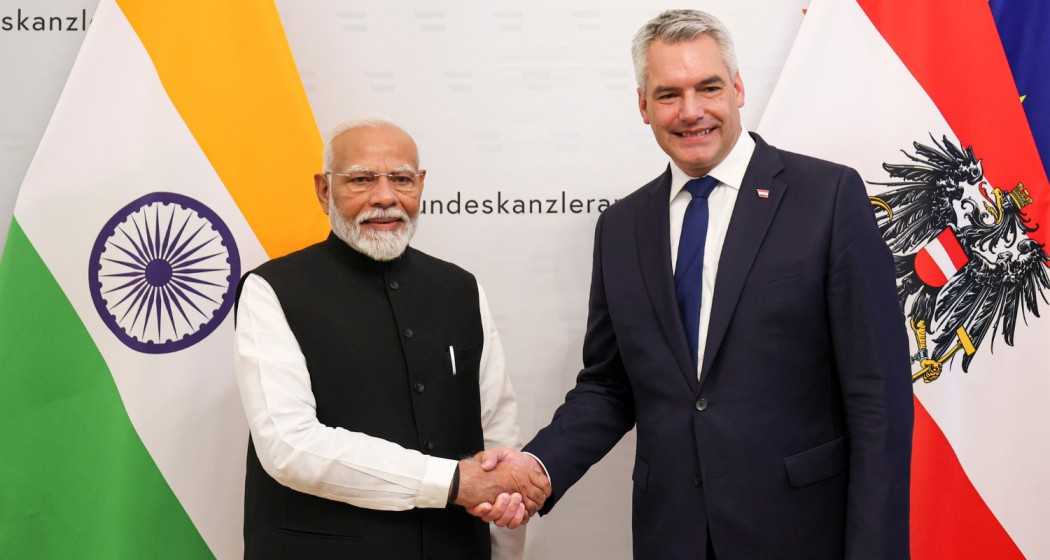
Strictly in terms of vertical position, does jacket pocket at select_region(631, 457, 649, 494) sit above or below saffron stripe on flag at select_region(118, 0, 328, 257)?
below

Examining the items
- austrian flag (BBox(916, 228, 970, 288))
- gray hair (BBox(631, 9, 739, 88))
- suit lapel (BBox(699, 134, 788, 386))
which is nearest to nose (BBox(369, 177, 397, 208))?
gray hair (BBox(631, 9, 739, 88))

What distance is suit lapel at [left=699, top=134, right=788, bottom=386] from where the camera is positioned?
78.0 inches

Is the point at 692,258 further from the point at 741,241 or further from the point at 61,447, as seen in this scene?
the point at 61,447

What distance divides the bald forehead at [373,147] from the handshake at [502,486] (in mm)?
784

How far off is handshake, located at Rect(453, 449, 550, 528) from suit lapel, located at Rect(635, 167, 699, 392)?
1.80 feet

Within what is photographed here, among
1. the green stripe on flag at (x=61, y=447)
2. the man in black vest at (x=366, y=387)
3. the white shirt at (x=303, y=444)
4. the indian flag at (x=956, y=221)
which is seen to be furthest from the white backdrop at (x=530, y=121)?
the green stripe on flag at (x=61, y=447)

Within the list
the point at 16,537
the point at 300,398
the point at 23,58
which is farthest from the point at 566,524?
the point at 23,58

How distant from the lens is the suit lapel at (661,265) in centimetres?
203

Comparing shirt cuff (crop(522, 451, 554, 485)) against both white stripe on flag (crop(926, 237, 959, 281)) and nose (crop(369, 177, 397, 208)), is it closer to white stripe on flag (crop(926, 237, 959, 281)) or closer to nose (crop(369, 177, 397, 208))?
nose (crop(369, 177, 397, 208))

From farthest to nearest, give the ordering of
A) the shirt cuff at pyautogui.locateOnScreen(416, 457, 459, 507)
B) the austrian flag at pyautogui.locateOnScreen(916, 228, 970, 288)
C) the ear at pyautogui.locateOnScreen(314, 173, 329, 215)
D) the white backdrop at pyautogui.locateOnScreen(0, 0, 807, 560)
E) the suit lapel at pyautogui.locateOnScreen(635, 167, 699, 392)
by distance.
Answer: the white backdrop at pyautogui.locateOnScreen(0, 0, 807, 560) → the austrian flag at pyautogui.locateOnScreen(916, 228, 970, 288) → the ear at pyautogui.locateOnScreen(314, 173, 329, 215) → the shirt cuff at pyautogui.locateOnScreen(416, 457, 459, 507) → the suit lapel at pyautogui.locateOnScreen(635, 167, 699, 392)

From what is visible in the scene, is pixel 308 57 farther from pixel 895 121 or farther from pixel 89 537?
pixel 895 121

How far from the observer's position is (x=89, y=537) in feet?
8.30

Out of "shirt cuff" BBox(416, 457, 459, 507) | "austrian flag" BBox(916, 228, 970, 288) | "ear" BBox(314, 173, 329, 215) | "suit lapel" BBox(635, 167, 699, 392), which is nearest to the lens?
"suit lapel" BBox(635, 167, 699, 392)

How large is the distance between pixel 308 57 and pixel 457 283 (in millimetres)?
1016
